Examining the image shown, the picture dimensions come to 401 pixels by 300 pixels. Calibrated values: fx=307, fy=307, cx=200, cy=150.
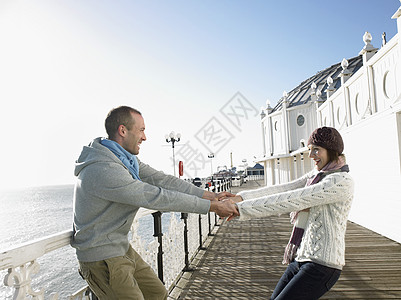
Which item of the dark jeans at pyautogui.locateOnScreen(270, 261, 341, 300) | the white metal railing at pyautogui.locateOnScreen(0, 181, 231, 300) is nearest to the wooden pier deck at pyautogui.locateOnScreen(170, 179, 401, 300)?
the white metal railing at pyautogui.locateOnScreen(0, 181, 231, 300)

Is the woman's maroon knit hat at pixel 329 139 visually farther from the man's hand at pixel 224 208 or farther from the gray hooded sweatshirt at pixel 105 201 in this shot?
the gray hooded sweatshirt at pixel 105 201

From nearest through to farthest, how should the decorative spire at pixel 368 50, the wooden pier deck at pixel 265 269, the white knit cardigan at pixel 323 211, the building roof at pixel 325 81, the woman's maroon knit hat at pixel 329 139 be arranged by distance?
the white knit cardigan at pixel 323 211, the woman's maroon knit hat at pixel 329 139, the wooden pier deck at pixel 265 269, the decorative spire at pixel 368 50, the building roof at pixel 325 81

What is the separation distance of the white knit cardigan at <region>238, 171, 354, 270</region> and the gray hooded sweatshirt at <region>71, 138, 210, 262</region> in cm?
68

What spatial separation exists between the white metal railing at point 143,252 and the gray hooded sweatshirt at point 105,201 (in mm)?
244

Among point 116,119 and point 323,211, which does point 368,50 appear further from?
point 116,119

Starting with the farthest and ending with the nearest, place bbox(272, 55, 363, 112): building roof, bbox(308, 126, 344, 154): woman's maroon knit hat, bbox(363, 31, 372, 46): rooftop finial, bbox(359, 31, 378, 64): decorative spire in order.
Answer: bbox(272, 55, 363, 112): building roof, bbox(363, 31, 372, 46): rooftop finial, bbox(359, 31, 378, 64): decorative spire, bbox(308, 126, 344, 154): woman's maroon knit hat

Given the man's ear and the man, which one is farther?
the man's ear

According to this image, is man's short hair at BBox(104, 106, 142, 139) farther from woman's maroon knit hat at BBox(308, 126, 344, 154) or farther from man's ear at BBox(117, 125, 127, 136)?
woman's maroon knit hat at BBox(308, 126, 344, 154)

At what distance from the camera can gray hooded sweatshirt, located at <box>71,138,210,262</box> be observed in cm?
185

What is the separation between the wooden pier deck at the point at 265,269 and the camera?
417 cm

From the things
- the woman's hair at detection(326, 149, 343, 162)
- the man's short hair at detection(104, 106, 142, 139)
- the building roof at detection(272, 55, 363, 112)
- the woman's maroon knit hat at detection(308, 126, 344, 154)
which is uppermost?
the building roof at detection(272, 55, 363, 112)

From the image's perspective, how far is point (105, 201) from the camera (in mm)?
1898

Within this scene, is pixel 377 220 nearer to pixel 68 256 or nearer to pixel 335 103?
pixel 335 103

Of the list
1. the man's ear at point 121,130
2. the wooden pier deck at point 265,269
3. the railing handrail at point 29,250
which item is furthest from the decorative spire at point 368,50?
the railing handrail at point 29,250
